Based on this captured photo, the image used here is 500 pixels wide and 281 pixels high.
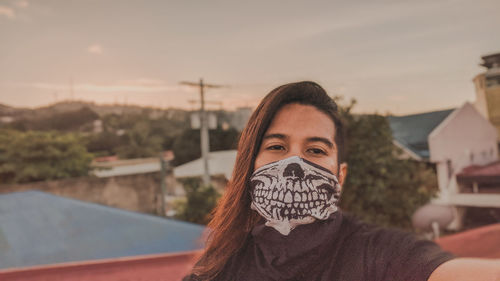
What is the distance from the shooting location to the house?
9.34 meters

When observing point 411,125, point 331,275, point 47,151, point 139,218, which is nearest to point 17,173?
point 47,151

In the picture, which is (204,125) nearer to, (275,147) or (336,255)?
(275,147)

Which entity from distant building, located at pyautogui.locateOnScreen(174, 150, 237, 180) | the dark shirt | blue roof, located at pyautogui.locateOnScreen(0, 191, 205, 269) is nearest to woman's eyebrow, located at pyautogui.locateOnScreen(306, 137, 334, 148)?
the dark shirt

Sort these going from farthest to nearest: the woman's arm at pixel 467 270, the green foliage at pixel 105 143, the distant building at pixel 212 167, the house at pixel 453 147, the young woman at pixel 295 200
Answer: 1. the green foliage at pixel 105 143
2. the distant building at pixel 212 167
3. the house at pixel 453 147
4. the young woman at pixel 295 200
5. the woman's arm at pixel 467 270

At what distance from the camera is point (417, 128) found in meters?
9.76

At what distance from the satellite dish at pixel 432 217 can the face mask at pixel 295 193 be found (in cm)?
811

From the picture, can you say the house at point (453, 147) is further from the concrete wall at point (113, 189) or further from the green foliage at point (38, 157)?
the green foliage at point (38, 157)

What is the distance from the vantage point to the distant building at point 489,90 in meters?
8.04

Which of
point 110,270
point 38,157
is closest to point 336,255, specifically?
point 110,270

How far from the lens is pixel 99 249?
456 cm

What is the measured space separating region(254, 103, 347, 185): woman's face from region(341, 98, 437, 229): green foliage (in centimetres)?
702

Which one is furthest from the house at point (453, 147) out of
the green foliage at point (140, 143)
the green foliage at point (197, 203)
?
the green foliage at point (140, 143)

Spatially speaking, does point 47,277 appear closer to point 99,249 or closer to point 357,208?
point 99,249

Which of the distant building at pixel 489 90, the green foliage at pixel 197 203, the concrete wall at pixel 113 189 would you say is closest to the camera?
the distant building at pixel 489 90
